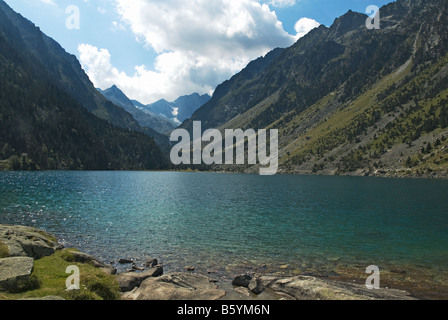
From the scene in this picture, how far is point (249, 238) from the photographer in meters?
41.8

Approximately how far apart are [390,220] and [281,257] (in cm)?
3281

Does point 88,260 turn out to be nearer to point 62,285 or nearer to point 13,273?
point 62,285

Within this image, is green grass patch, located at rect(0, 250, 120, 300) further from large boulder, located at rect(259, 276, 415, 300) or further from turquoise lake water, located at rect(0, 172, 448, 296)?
large boulder, located at rect(259, 276, 415, 300)

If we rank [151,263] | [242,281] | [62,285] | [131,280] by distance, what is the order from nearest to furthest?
[62,285] < [131,280] < [242,281] < [151,263]

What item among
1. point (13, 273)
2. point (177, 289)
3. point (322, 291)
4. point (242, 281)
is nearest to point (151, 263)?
point (177, 289)

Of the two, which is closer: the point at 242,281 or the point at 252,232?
the point at 242,281

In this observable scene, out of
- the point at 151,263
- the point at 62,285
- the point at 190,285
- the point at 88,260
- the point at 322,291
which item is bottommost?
the point at 151,263

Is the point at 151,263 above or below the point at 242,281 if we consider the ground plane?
below

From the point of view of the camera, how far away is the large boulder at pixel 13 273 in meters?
15.9

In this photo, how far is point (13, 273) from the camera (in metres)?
16.6

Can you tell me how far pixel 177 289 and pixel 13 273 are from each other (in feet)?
34.9

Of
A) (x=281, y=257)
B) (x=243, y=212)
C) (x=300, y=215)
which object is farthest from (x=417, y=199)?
(x=281, y=257)

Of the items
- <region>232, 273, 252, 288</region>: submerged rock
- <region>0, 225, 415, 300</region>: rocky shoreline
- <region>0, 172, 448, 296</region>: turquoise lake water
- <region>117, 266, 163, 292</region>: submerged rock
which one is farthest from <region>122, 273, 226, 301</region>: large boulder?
<region>0, 172, 448, 296</region>: turquoise lake water
